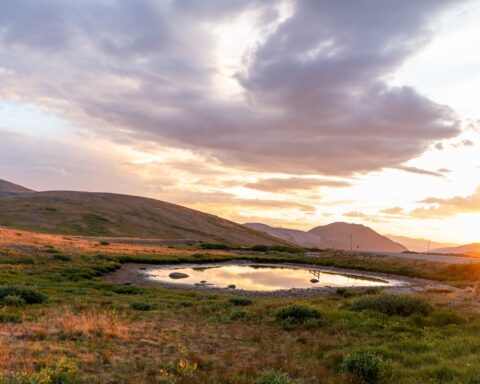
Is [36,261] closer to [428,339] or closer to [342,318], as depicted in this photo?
[342,318]

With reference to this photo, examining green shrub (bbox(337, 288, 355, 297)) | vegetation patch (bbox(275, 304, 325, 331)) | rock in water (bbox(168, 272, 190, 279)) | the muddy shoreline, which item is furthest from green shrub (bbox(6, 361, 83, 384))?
rock in water (bbox(168, 272, 190, 279))

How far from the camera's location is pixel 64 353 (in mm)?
12375

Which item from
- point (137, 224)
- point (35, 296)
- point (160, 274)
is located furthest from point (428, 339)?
point (137, 224)

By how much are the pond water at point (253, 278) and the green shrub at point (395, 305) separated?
70.0 feet

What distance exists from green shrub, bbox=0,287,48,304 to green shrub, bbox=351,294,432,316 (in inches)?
718

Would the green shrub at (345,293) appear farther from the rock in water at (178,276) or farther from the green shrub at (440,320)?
the rock in water at (178,276)

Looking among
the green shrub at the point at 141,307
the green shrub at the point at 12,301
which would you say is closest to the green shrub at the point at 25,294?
the green shrub at the point at 12,301

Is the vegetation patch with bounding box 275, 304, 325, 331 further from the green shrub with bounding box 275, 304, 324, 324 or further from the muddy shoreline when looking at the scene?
the muddy shoreline

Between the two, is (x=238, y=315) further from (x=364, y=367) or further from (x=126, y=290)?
(x=126, y=290)

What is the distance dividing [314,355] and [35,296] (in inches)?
660

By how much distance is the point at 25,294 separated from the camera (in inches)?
886

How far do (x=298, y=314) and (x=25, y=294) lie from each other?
15523mm

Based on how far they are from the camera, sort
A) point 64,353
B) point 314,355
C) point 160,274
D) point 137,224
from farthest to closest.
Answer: point 137,224
point 160,274
point 314,355
point 64,353

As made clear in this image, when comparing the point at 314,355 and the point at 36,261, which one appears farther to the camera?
the point at 36,261
